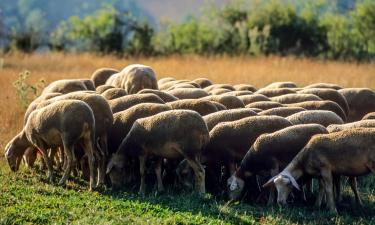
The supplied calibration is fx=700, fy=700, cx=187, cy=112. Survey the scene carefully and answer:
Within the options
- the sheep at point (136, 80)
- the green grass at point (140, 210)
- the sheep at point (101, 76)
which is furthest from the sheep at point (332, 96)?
the sheep at point (101, 76)

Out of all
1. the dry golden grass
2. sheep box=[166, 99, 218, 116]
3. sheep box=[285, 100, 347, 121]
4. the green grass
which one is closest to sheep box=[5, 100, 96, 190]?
the green grass

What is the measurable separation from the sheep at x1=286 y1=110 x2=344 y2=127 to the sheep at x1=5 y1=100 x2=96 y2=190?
3.36 metres

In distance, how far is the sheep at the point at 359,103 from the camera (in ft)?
50.5

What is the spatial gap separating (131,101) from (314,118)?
11.1 ft

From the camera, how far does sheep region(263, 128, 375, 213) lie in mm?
9555

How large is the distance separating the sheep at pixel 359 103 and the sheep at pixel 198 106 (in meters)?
4.06

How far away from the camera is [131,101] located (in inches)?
511

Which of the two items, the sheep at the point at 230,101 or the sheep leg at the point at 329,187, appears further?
the sheep at the point at 230,101

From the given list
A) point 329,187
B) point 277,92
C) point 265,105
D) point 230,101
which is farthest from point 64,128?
point 277,92

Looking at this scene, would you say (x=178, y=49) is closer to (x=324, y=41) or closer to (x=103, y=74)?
(x=324, y=41)

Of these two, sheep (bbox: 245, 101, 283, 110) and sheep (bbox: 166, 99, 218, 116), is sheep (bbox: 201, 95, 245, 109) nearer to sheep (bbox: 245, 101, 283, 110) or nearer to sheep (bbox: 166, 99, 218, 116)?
sheep (bbox: 245, 101, 283, 110)

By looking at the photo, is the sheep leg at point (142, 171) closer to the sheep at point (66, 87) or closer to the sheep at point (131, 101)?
the sheep at point (131, 101)

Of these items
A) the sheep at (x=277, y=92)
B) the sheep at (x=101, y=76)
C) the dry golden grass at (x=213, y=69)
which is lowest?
the dry golden grass at (x=213, y=69)

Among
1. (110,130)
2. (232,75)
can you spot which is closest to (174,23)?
(232,75)
